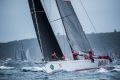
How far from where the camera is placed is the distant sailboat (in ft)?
75.8

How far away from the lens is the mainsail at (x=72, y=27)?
82.8ft

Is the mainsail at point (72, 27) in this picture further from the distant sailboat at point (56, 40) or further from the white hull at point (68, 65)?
the white hull at point (68, 65)

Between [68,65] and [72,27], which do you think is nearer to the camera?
[68,65]

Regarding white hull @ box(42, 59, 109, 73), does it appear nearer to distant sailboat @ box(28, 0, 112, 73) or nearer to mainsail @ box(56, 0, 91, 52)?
distant sailboat @ box(28, 0, 112, 73)

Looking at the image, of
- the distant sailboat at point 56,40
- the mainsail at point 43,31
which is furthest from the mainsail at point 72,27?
the mainsail at point 43,31

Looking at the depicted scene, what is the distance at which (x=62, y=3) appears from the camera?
2573 centimetres

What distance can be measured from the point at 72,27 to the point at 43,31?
2857 mm

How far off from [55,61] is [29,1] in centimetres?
521

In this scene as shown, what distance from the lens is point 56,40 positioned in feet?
80.9

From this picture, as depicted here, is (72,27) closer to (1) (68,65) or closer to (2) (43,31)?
(2) (43,31)

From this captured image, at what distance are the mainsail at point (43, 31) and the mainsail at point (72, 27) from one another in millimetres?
1334

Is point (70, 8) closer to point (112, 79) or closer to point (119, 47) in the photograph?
point (112, 79)

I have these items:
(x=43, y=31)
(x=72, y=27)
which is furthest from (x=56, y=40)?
(x=72, y=27)

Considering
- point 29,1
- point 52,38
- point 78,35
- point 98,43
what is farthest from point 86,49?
point 98,43
